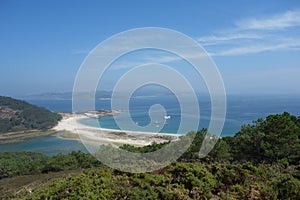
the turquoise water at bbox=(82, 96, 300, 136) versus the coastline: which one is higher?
the turquoise water at bbox=(82, 96, 300, 136)

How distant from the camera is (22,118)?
194ft

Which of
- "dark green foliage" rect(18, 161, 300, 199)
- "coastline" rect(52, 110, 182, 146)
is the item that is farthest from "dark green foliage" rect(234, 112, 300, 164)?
"coastline" rect(52, 110, 182, 146)

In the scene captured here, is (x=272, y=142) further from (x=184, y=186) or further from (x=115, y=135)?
(x=115, y=135)

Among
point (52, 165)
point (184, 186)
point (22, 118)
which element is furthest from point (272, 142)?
point (22, 118)

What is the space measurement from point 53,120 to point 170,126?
97.2 feet

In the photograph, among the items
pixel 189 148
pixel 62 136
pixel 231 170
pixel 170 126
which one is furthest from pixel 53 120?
pixel 231 170

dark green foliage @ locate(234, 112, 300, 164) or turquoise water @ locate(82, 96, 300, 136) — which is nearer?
turquoise water @ locate(82, 96, 300, 136)

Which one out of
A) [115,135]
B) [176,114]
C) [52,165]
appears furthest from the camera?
[115,135]

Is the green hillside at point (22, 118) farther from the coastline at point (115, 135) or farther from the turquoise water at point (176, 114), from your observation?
the turquoise water at point (176, 114)

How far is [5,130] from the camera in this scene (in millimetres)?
52875

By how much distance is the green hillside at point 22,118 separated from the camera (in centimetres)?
5553

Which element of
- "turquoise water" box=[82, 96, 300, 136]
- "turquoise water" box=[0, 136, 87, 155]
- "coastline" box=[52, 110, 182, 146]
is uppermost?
"turquoise water" box=[82, 96, 300, 136]

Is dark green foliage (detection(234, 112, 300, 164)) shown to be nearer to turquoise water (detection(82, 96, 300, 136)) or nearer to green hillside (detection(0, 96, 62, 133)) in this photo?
turquoise water (detection(82, 96, 300, 136))

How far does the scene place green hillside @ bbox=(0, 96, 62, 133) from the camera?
182 feet
